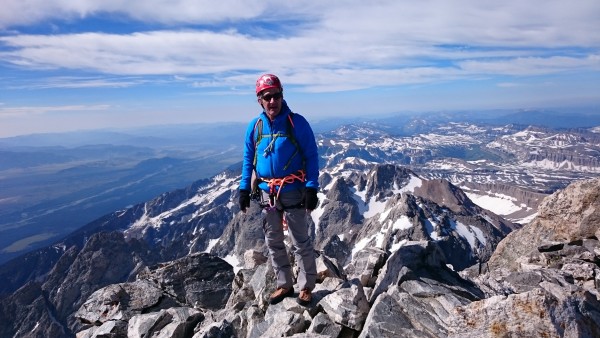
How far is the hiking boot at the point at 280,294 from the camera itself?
11953 mm

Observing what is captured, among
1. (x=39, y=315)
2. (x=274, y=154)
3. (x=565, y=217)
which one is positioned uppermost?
(x=274, y=154)

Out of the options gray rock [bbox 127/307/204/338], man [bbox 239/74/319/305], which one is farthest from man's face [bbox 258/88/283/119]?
gray rock [bbox 127/307/204/338]

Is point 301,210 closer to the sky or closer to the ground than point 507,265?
closer to the sky

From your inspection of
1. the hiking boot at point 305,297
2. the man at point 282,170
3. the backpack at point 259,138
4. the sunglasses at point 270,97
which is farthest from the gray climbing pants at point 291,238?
the sunglasses at point 270,97

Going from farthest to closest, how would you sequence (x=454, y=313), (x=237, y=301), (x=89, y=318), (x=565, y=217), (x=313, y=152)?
1. (x=565, y=217)
2. (x=89, y=318)
3. (x=237, y=301)
4. (x=313, y=152)
5. (x=454, y=313)

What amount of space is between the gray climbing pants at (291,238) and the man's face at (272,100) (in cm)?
261

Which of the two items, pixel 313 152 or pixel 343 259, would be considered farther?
pixel 343 259

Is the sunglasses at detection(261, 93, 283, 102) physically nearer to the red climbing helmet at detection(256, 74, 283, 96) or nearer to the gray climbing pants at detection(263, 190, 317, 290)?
the red climbing helmet at detection(256, 74, 283, 96)

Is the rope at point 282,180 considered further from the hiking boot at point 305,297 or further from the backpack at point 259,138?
the hiking boot at point 305,297

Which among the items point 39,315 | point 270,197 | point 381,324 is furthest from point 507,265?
point 39,315

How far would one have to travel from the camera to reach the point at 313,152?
1083 centimetres

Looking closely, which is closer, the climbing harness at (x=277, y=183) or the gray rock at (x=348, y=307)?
the gray rock at (x=348, y=307)

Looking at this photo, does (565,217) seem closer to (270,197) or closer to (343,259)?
(270,197)

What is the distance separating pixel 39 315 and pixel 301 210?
228 meters
